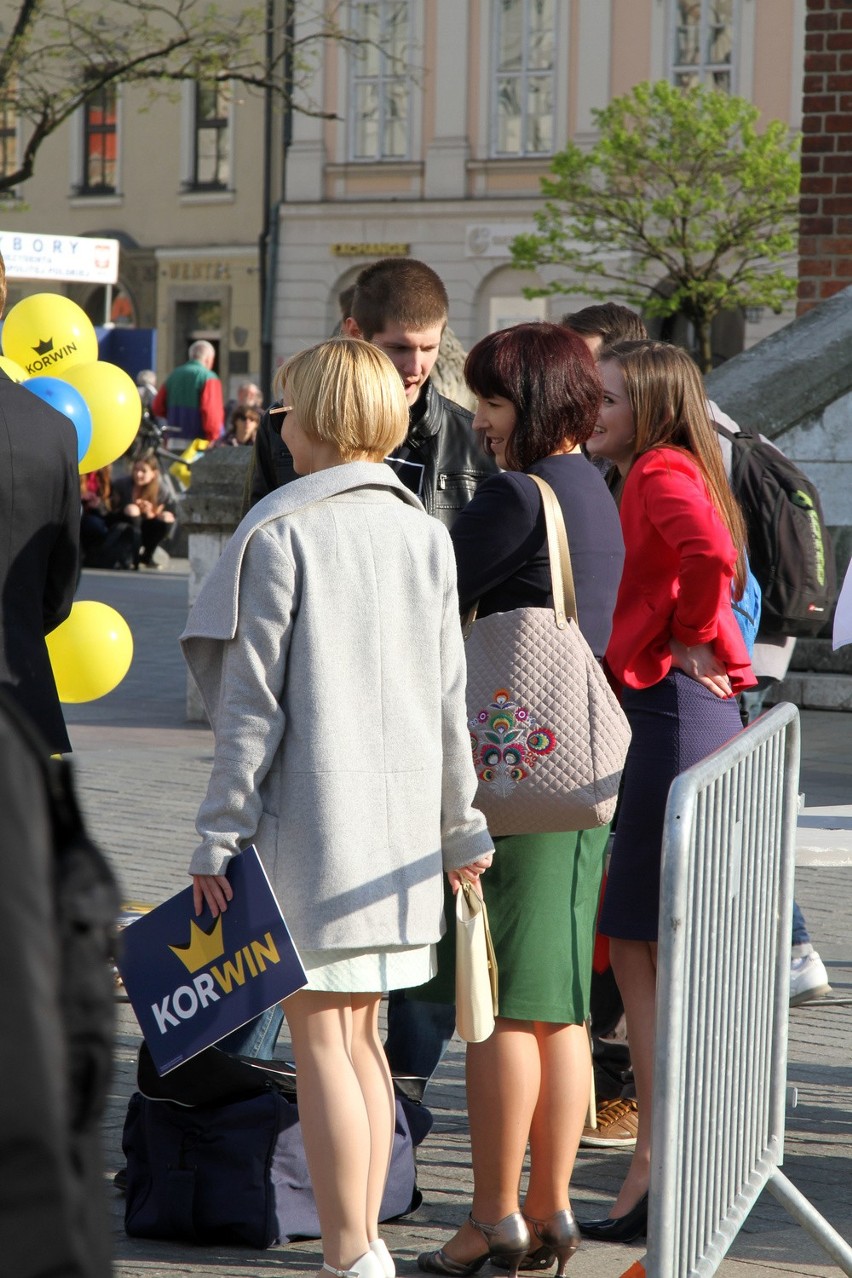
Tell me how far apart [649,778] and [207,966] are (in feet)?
3.88

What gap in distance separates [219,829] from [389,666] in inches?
16.0

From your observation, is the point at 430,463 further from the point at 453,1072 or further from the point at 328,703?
the point at 453,1072

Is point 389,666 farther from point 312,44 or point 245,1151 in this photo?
point 312,44

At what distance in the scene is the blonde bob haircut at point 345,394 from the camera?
3336 mm

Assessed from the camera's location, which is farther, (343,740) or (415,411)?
(415,411)

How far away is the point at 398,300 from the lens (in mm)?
4312

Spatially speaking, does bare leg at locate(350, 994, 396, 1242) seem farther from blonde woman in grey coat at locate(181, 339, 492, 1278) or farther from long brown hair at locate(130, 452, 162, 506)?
long brown hair at locate(130, 452, 162, 506)

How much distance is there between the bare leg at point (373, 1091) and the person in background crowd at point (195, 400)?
1924 cm

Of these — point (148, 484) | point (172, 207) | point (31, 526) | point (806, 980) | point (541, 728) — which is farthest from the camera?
point (172, 207)

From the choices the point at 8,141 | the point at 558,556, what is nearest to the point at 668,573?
the point at 558,556

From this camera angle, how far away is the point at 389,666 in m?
3.31

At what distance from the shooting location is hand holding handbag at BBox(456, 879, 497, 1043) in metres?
3.40

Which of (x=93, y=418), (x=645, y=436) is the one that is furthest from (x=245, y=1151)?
(x=93, y=418)

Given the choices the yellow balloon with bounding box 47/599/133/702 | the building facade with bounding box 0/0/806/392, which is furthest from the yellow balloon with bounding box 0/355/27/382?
the building facade with bounding box 0/0/806/392
